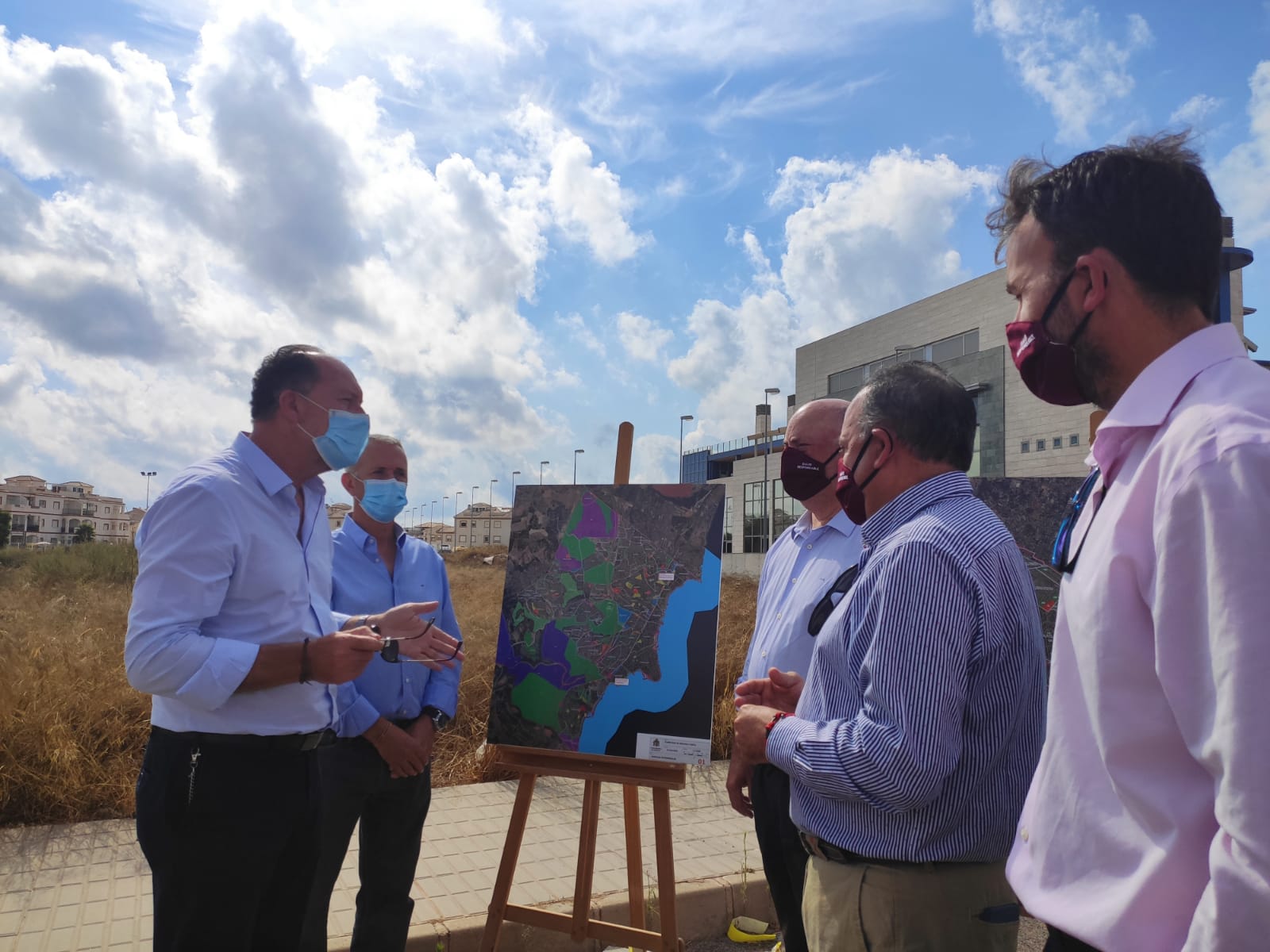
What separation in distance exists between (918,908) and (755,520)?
3972 centimetres

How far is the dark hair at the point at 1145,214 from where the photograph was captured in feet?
4.17

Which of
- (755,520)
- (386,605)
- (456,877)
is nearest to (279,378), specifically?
(386,605)

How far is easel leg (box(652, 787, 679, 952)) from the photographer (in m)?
A: 3.32

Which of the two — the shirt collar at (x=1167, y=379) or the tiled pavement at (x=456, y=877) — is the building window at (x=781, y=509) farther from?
the shirt collar at (x=1167, y=379)

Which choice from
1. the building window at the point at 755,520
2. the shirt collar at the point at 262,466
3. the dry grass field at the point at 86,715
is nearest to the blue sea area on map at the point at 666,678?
the shirt collar at the point at 262,466

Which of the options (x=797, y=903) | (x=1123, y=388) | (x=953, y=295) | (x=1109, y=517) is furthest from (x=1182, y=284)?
(x=953, y=295)

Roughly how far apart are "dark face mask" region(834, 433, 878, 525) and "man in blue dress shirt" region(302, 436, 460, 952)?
1866mm

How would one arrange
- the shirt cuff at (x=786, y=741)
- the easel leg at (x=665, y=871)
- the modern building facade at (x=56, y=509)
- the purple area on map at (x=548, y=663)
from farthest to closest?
the modern building facade at (x=56, y=509), the purple area on map at (x=548, y=663), the easel leg at (x=665, y=871), the shirt cuff at (x=786, y=741)

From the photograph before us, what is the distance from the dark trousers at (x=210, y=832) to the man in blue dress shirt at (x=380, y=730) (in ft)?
2.13

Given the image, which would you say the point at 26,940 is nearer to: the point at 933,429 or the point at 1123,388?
the point at 933,429

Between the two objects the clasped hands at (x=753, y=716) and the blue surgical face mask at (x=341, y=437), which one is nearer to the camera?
the clasped hands at (x=753, y=716)

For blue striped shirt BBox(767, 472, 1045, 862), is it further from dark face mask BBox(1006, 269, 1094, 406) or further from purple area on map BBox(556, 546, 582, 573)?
purple area on map BBox(556, 546, 582, 573)

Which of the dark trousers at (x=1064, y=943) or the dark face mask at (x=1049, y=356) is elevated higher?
the dark face mask at (x=1049, y=356)

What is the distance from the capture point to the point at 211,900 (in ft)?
7.15
